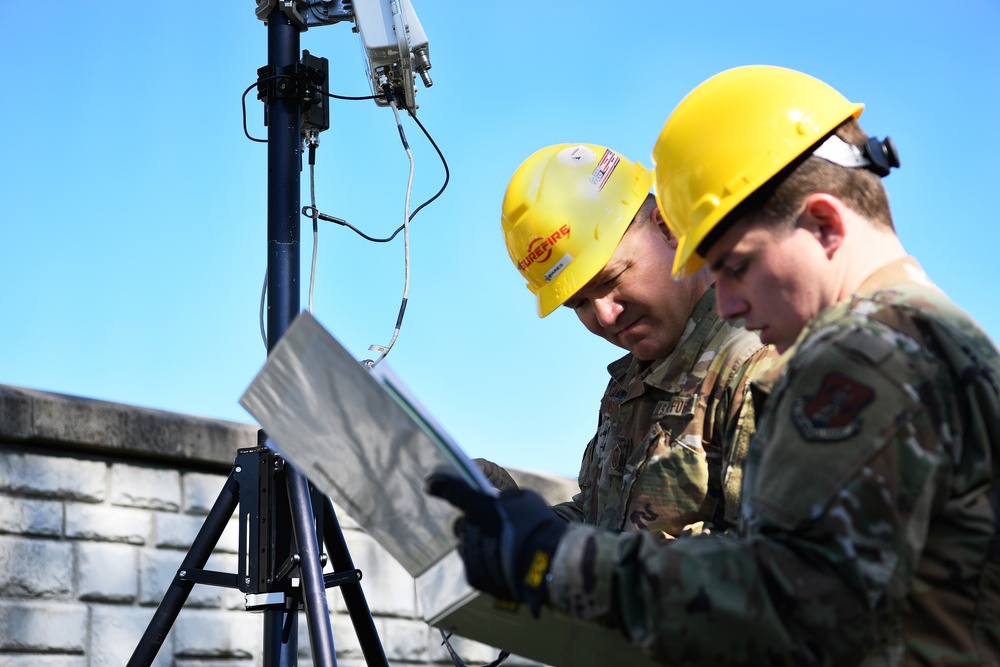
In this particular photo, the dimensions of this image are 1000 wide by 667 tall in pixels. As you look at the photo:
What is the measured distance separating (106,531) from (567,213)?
2.41 metres

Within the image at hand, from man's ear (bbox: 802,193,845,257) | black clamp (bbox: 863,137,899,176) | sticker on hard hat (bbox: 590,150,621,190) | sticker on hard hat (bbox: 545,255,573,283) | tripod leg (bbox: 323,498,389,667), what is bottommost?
tripod leg (bbox: 323,498,389,667)

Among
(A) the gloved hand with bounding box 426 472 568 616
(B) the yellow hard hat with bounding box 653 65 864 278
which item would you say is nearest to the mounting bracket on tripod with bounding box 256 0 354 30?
(B) the yellow hard hat with bounding box 653 65 864 278

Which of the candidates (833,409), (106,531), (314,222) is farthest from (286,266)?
(833,409)

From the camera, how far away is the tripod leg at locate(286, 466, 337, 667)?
2615 millimetres

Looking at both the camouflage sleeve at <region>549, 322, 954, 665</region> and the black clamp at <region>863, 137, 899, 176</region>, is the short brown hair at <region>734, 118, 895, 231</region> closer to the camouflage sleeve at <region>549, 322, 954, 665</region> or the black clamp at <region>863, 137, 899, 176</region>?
the black clamp at <region>863, 137, 899, 176</region>

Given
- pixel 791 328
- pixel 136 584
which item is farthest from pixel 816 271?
pixel 136 584

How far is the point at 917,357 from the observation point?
4.07 feet

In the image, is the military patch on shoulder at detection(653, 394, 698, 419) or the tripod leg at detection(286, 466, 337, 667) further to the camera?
the tripod leg at detection(286, 466, 337, 667)

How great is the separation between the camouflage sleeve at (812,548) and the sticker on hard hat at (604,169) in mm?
1653

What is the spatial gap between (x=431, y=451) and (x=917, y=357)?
1.91ft

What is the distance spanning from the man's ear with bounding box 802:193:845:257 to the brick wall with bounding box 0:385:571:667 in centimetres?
329

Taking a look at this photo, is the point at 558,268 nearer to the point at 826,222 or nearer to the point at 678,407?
the point at 678,407

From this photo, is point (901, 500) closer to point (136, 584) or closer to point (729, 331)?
point (729, 331)

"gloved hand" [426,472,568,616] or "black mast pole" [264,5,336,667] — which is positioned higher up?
"black mast pole" [264,5,336,667]
